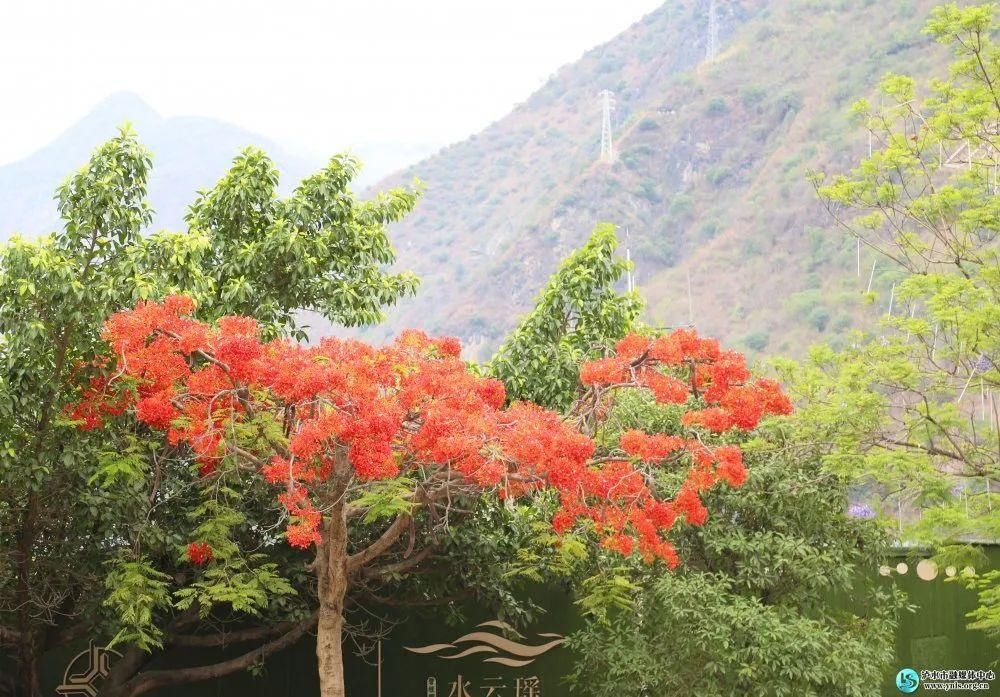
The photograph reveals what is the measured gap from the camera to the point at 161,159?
78438 mm

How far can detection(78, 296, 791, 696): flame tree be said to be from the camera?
6.87 meters

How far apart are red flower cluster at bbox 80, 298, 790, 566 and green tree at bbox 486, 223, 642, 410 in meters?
1.75

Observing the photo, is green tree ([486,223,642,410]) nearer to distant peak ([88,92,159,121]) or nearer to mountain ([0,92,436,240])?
mountain ([0,92,436,240])

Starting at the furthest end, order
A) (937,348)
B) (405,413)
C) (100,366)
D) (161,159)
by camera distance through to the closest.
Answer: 1. (161,159)
2. (937,348)
3. (100,366)
4. (405,413)

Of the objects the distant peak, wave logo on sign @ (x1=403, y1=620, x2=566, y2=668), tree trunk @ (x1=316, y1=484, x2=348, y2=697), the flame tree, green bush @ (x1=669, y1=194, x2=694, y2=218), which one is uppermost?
the distant peak

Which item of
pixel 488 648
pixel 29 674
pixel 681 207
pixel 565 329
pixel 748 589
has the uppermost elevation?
pixel 681 207

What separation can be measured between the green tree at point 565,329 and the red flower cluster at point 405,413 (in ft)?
5.75

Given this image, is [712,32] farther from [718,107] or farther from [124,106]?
[124,106]

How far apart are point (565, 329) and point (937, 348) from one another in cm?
300

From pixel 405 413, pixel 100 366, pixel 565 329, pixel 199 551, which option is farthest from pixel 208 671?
pixel 565 329

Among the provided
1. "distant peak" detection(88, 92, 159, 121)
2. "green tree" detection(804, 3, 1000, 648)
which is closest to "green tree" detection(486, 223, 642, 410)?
"green tree" detection(804, 3, 1000, 648)

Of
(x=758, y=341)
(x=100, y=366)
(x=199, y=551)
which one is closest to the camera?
(x=100, y=366)

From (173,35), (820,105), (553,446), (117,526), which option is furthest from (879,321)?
(173,35)

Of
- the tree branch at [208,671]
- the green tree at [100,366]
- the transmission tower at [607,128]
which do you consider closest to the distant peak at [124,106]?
the transmission tower at [607,128]
